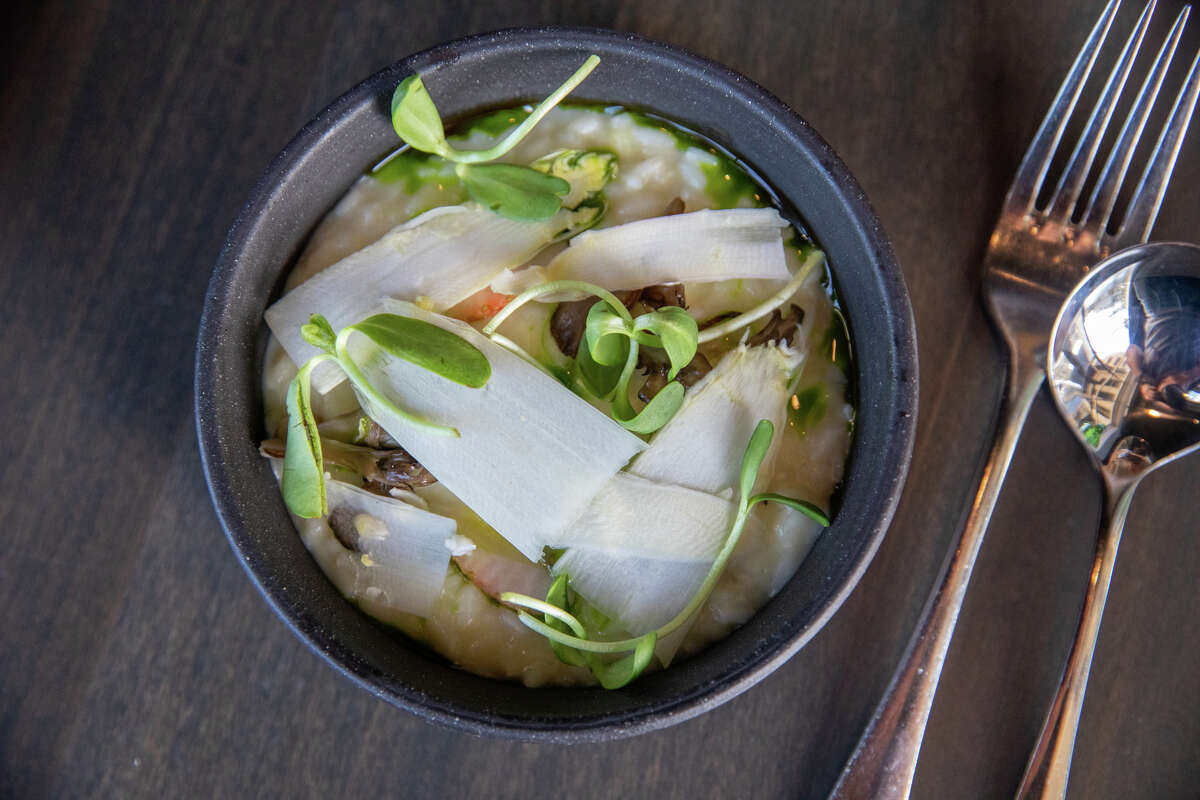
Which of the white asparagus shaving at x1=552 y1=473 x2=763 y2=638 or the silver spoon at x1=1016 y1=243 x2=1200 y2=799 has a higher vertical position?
the silver spoon at x1=1016 y1=243 x2=1200 y2=799

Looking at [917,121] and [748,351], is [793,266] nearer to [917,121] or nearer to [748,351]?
[748,351]

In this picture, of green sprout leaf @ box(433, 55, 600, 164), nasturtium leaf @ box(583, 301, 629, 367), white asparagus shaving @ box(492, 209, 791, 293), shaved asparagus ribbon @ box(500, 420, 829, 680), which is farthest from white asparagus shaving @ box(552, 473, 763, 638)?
green sprout leaf @ box(433, 55, 600, 164)

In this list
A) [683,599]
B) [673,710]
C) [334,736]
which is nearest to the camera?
[673,710]

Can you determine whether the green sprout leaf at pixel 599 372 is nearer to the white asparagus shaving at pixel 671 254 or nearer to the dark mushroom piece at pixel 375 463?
the white asparagus shaving at pixel 671 254

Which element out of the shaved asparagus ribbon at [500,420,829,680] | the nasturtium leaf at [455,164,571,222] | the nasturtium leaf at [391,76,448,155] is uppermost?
the nasturtium leaf at [391,76,448,155]

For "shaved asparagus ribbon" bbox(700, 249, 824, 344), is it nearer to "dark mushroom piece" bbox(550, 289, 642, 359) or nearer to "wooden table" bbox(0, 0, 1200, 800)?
"dark mushroom piece" bbox(550, 289, 642, 359)

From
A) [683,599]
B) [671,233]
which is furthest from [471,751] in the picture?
[671,233]

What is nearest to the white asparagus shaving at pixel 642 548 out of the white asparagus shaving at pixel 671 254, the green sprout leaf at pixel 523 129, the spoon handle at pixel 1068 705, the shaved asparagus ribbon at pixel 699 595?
the shaved asparagus ribbon at pixel 699 595
